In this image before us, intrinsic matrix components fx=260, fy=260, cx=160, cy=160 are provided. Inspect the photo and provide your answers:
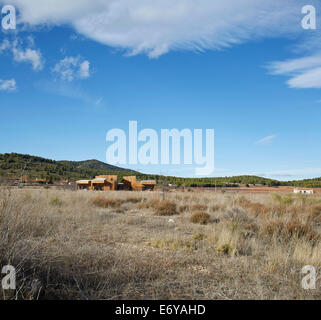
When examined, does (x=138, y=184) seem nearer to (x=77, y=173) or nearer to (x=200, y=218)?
(x=77, y=173)

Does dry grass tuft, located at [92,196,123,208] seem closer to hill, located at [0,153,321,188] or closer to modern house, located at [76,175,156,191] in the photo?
hill, located at [0,153,321,188]

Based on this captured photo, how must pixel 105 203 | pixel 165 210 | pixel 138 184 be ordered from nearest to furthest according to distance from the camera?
pixel 165 210 < pixel 105 203 < pixel 138 184

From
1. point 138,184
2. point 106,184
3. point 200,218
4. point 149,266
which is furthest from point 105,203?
point 138,184

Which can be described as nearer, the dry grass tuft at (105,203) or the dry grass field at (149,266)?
the dry grass field at (149,266)

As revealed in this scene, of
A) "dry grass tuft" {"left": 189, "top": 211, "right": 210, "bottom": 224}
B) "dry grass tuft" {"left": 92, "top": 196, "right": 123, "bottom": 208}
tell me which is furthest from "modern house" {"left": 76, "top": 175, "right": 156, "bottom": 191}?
"dry grass tuft" {"left": 189, "top": 211, "right": 210, "bottom": 224}

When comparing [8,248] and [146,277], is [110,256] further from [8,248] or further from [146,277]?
[8,248]

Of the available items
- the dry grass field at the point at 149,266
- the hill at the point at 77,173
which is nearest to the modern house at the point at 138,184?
the hill at the point at 77,173

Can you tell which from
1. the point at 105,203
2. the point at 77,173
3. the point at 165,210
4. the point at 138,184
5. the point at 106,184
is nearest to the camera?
the point at 165,210

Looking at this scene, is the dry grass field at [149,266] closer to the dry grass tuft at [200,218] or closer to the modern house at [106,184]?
the dry grass tuft at [200,218]

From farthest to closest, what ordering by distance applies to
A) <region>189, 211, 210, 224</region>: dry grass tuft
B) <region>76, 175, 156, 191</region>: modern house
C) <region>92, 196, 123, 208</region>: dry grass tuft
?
<region>76, 175, 156, 191</region>: modern house
<region>92, 196, 123, 208</region>: dry grass tuft
<region>189, 211, 210, 224</region>: dry grass tuft

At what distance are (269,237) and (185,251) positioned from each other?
8.89 feet

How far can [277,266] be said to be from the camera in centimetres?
468

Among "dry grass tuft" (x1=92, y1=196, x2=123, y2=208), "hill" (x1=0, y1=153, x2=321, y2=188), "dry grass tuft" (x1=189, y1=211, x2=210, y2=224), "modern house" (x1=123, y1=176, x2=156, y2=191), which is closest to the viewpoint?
"hill" (x1=0, y1=153, x2=321, y2=188)

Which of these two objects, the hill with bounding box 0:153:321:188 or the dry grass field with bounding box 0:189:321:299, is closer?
the dry grass field with bounding box 0:189:321:299
